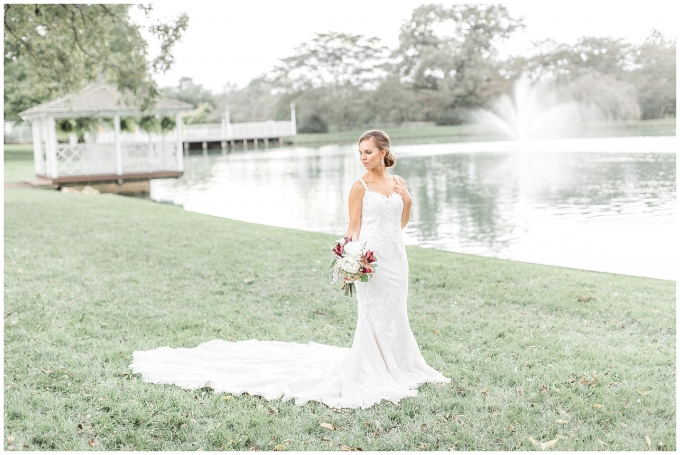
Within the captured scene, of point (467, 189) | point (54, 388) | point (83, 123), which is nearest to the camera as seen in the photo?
point (54, 388)

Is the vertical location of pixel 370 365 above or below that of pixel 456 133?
below

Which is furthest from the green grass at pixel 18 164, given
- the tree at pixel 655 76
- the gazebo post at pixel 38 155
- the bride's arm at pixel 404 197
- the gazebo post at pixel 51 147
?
the tree at pixel 655 76

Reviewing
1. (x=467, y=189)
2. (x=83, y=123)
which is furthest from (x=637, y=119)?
(x=83, y=123)

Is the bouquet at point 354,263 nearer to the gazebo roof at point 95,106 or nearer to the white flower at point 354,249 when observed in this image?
the white flower at point 354,249

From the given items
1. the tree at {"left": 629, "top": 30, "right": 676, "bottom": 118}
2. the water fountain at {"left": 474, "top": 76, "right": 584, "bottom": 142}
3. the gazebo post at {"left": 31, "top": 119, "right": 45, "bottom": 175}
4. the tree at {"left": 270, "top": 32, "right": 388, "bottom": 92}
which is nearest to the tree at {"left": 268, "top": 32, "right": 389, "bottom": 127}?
the tree at {"left": 270, "top": 32, "right": 388, "bottom": 92}

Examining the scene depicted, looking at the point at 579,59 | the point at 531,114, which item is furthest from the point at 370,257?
the point at 579,59

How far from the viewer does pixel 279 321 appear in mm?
6918

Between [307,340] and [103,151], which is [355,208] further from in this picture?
[103,151]

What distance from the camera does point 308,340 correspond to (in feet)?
20.5

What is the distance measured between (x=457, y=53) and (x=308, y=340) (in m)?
61.8

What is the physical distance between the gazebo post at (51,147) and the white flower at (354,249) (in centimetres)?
2048

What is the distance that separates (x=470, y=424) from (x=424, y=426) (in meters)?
0.29

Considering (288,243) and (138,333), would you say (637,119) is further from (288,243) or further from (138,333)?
(138,333)

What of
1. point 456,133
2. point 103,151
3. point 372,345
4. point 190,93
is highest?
point 190,93
